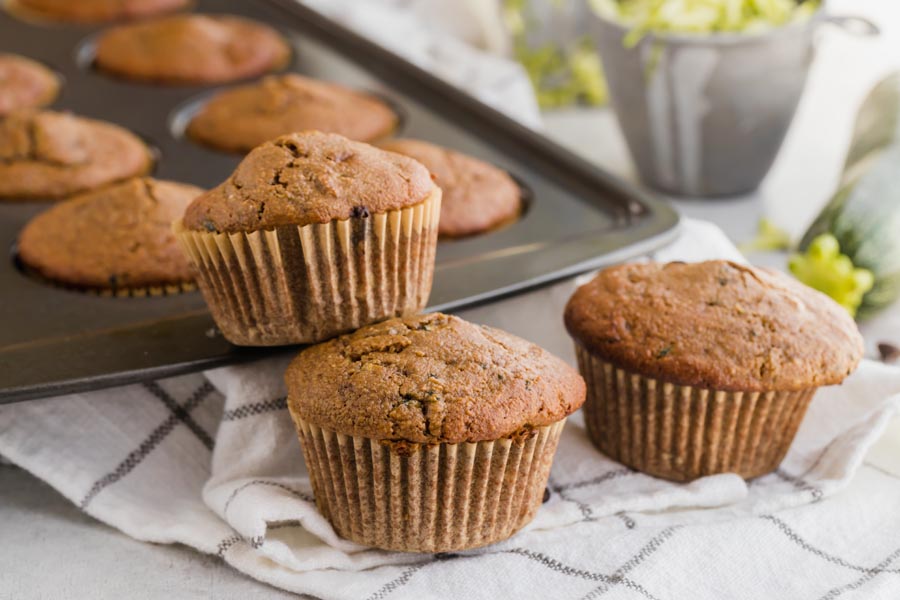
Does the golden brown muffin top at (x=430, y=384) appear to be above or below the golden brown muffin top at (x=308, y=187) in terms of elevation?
below

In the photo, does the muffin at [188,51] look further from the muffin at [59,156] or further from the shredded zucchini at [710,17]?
the shredded zucchini at [710,17]

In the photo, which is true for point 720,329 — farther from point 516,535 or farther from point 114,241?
point 114,241

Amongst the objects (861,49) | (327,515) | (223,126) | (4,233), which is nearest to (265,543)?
(327,515)

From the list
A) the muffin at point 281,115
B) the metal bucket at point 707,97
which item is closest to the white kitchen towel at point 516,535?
the muffin at point 281,115

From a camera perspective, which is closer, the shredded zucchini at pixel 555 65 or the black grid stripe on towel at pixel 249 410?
the black grid stripe on towel at pixel 249 410

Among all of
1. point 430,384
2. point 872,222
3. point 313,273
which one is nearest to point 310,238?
point 313,273

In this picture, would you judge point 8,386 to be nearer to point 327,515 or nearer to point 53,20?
point 327,515
